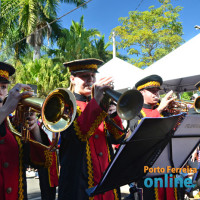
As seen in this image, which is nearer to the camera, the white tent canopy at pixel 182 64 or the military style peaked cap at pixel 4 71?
the military style peaked cap at pixel 4 71

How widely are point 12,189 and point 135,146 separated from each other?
92 cm

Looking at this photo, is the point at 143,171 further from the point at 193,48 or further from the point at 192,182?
the point at 193,48

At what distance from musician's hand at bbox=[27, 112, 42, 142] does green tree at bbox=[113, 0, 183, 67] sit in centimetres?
1858

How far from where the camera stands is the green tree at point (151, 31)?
65.1 feet

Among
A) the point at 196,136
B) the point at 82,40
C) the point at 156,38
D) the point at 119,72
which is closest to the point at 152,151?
the point at 196,136

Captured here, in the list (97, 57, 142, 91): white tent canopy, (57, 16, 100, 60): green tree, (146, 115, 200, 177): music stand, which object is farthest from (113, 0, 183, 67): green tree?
(146, 115, 200, 177): music stand

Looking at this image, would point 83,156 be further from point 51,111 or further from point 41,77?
point 41,77

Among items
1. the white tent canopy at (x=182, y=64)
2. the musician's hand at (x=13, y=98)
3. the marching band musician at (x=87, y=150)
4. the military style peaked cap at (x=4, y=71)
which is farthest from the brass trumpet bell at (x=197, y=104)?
Answer: the musician's hand at (x=13, y=98)

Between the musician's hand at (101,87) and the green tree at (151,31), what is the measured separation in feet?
60.7

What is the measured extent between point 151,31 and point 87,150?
19.1 meters

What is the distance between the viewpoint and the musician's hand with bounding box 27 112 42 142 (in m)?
1.89

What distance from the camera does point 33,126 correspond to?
1927mm

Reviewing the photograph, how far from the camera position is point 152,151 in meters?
1.96

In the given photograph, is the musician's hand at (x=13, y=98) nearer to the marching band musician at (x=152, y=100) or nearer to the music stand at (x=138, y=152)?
the music stand at (x=138, y=152)
